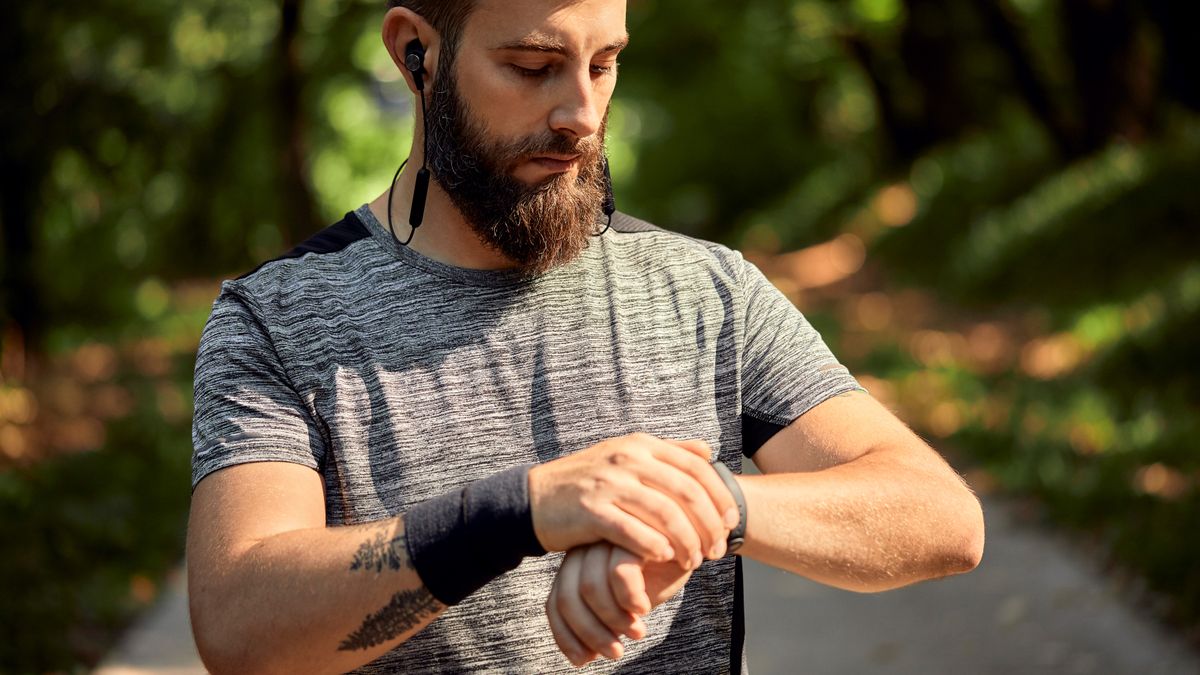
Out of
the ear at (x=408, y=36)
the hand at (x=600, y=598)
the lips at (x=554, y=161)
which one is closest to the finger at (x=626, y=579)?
the hand at (x=600, y=598)

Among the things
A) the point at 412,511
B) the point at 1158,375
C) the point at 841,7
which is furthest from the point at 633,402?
the point at 841,7

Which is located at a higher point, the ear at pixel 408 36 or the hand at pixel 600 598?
the ear at pixel 408 36

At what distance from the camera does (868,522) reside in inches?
79.0

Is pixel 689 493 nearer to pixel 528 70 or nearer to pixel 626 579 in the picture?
pixel 626 579

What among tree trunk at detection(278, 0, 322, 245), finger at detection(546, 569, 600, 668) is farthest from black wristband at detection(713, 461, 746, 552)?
tree trunk at detection(278, 0, 322, 245)

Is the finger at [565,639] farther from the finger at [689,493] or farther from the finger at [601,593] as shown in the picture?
the finger at [689,493]

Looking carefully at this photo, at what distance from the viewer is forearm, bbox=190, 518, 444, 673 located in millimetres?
1826

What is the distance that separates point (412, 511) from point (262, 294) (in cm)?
51

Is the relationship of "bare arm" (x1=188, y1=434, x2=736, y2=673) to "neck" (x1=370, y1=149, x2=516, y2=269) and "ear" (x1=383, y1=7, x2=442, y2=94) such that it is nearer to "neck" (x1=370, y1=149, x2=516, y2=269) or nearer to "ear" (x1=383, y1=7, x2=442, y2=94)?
"neck" (x1=370, y1=149, x2=516, y2=269)

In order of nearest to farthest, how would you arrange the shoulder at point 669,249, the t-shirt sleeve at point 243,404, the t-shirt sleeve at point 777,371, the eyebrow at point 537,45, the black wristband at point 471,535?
the black wristband at point 471,535 → the t-shirt sleeve at point 243,404 → the eyebrow at point 537,45 → the t-shirt sleeve at point 777,371 → the shoulder at point 669,249

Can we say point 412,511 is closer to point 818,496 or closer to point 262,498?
point 262,498

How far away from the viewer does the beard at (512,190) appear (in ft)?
7.23

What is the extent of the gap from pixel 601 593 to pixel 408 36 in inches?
39.3

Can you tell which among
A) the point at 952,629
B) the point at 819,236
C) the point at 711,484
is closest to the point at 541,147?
the point at 711,484
